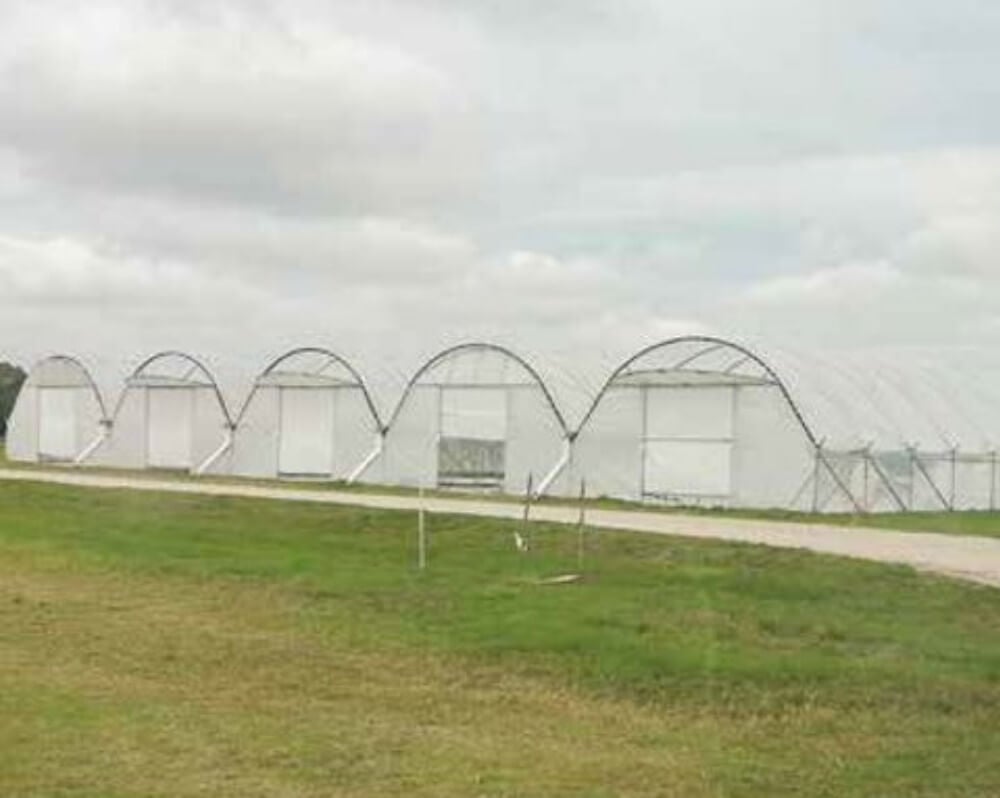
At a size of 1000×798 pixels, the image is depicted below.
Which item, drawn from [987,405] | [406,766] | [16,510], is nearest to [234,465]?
[16,510]

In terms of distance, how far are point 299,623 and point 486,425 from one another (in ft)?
96.1

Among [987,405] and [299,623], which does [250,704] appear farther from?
[987,405]

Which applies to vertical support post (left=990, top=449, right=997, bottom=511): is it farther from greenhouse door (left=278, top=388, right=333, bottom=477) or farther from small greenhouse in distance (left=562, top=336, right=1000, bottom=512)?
greenhouse door (left=278, top=388, right=333, bottom=477)

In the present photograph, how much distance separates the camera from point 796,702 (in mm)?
13055

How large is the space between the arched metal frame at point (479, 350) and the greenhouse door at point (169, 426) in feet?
32.9

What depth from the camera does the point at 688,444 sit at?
42969 mm

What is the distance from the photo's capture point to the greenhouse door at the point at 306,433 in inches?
2013

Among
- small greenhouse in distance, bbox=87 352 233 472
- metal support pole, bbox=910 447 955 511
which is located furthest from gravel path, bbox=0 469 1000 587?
metal support pole, bbox=910 447 955 511

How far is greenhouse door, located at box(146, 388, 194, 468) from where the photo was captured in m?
56.2

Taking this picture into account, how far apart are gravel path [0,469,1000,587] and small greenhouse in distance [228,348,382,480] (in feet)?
15.7

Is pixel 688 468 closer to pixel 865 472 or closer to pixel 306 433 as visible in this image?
pixel 865 472

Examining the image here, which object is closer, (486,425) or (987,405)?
(486,425)

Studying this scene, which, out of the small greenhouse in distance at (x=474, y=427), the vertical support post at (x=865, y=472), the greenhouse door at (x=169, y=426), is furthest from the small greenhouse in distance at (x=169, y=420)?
the vertical support post at (x=865, y=472)

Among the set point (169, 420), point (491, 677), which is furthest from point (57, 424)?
point (491, 677)
